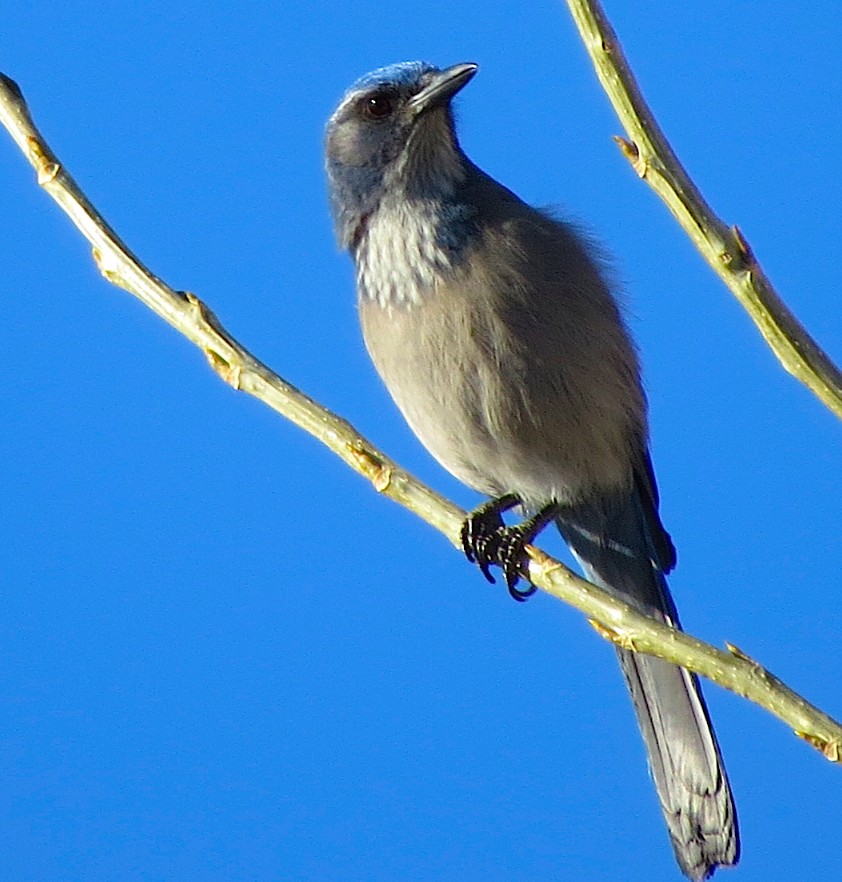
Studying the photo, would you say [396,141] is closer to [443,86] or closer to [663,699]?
[443,86]

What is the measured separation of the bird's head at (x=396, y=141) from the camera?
2.35 meters

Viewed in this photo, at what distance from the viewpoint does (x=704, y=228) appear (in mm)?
1157

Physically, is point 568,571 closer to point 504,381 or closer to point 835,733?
point 835,733

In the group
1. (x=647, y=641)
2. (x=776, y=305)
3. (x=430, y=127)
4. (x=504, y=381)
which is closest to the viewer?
(x=776, y=305)

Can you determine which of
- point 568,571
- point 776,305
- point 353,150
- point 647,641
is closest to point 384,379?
point 353,150

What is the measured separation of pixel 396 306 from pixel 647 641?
1042 millimetres

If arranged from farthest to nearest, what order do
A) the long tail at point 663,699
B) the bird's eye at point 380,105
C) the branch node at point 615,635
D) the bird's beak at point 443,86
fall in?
the bird's eye at point 380,105, the bird's beak at point 443,86, the long tail at point 663,699, the branch node at point 615,635

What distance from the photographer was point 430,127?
2389 mm

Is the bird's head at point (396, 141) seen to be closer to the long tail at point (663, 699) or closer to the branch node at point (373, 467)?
the long tail at point (663, 699)

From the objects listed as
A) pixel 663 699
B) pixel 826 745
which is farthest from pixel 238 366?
pixel 663 699

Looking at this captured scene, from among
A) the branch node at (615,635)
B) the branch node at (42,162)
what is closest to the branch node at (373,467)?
the branch node at (615,635)

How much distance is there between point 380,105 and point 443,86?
150 millimetres

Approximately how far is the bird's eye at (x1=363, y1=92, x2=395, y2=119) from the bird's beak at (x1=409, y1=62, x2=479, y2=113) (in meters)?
0.05

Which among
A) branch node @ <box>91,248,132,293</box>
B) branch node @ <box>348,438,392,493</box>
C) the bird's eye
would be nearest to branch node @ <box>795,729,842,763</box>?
branch node @ <box>348,438,392,493</box>
